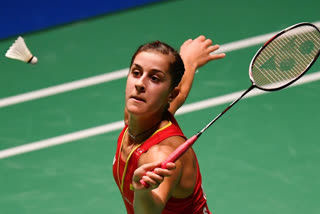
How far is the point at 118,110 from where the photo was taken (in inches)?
300

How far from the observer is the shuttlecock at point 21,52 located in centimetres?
569

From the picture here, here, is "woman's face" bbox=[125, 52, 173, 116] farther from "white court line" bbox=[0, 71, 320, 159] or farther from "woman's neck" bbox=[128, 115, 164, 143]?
"white court line" bbox=[0, 71, 320, 159]

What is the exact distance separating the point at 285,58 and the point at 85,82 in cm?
362

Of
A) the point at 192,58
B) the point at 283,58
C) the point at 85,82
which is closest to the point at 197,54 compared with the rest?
the point at 192,58

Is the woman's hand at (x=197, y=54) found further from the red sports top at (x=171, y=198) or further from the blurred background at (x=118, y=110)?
the blurred background at (x=118, y=110)

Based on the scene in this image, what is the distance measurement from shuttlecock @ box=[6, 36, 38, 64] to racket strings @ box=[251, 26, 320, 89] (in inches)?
73.7

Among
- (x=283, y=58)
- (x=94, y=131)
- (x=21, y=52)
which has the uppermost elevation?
(x=283, y=58)

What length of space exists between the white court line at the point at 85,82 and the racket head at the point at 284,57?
314 centimetres

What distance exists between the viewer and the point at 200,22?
344 inches

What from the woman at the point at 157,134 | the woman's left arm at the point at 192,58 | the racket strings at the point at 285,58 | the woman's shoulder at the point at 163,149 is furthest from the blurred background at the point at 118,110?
the woman's shoulder at the point at 163,149

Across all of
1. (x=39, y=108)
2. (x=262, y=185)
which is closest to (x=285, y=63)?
(x=262, y=185)

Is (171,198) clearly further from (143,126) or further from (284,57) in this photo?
(284,57)

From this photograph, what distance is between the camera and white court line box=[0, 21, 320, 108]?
8047 millimetres

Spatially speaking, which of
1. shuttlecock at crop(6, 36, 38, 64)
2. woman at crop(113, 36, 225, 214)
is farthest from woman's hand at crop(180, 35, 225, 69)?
shuttlecock at crop(6, 36, 38, 64)
